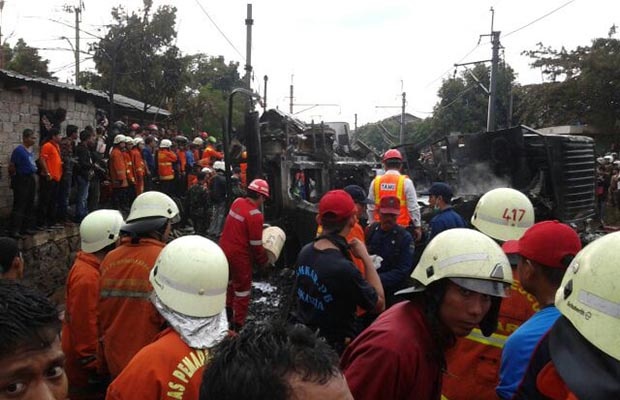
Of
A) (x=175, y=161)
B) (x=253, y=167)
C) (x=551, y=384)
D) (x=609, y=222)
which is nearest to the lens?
(x=551, y=384)

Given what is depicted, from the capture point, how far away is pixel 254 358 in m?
1.15

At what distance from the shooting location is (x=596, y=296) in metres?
1.46

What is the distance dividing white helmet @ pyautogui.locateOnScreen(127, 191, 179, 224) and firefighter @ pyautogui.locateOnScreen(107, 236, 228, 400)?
127 centimetres

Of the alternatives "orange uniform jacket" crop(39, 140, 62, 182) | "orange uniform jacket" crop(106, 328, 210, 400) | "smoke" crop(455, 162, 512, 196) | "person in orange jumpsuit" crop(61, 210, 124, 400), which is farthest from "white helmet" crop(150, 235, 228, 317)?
"smoke" crop(455, 162, 512, 196)

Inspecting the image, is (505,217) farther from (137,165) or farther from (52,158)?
(137,165)

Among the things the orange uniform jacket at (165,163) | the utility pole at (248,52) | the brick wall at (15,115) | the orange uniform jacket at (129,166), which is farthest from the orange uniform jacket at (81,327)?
the utility pole at (248,52)

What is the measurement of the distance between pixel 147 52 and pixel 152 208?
17221 mm

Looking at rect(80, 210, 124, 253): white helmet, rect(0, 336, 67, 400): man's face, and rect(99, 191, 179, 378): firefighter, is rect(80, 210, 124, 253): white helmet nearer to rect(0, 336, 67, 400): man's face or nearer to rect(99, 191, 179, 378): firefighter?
rect(99, 191, 179, 378): firefighter

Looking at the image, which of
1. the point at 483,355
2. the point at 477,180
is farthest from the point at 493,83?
the point at 483,355

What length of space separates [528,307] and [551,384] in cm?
123

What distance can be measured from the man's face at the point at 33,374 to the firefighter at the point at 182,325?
0.66 metres

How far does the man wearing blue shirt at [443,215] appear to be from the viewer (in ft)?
17.9

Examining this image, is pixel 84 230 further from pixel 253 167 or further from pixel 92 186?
pixel 92 186

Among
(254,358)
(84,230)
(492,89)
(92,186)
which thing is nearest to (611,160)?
(492,89)
